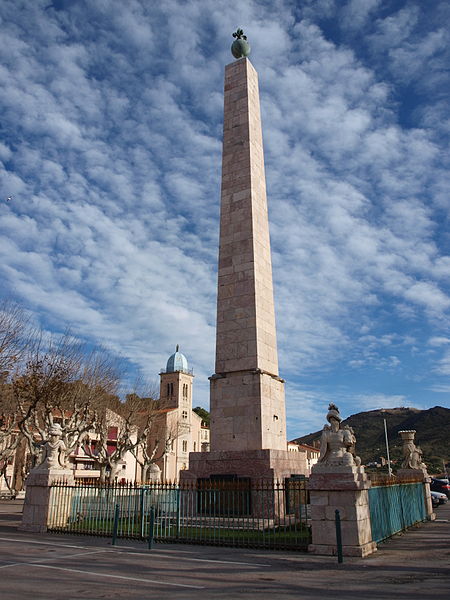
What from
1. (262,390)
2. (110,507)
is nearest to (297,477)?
(262,390)

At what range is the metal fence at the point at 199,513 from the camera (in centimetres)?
1277

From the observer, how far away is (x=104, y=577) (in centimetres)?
878

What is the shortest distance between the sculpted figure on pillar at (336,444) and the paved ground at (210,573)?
2.00 meters

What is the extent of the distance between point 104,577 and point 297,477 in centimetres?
834

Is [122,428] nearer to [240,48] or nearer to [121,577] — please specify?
[240,48]

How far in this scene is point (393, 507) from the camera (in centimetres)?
1464

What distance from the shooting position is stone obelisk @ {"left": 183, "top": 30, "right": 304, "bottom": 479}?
1631 cm

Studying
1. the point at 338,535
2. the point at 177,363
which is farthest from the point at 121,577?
the point at 177,363

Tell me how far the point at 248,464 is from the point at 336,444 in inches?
171

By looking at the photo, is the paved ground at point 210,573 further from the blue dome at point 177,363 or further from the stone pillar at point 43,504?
the blue dome at point 177,363

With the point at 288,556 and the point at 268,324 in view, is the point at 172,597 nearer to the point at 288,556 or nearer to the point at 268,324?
the point at 288,556

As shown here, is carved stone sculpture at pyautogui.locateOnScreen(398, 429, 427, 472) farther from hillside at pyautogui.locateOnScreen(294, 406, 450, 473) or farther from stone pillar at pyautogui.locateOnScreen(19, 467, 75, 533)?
hillside at pyautogui.locateOnScreen(294, 406, 450, 473)

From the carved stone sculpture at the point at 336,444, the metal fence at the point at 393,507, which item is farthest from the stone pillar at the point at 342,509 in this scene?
the metal fence at the point at 393,507

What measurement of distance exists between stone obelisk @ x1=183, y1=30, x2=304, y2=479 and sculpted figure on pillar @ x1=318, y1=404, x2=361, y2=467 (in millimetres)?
3512
